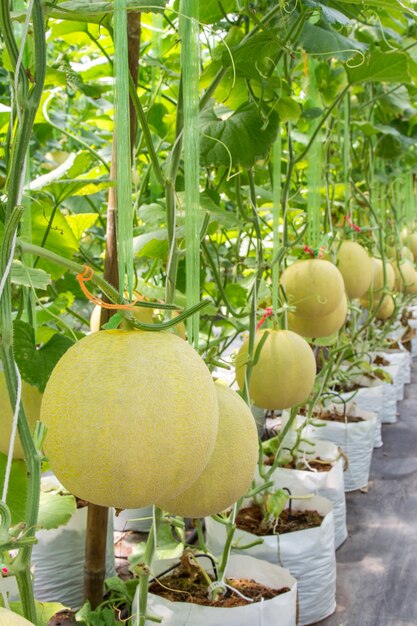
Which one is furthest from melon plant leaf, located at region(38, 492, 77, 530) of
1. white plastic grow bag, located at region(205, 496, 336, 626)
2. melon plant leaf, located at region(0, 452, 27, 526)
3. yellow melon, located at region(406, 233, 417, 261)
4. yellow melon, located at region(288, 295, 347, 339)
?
yellow melon, located at region(406, 233, 417, 261)

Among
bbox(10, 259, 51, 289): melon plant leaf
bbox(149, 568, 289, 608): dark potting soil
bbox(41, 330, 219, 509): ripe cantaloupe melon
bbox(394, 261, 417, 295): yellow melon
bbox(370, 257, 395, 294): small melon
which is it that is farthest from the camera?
bbox(394, 261, 417, 295): yellow melon

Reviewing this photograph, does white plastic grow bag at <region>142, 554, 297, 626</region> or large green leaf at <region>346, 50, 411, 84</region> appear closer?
white plastic grow bag at <region>142, 554, 297, 626</region>

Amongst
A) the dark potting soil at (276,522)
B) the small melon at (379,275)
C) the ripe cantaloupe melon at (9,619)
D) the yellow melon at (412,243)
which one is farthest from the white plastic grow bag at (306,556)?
the yellow melon at (412,243)

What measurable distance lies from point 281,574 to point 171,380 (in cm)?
113

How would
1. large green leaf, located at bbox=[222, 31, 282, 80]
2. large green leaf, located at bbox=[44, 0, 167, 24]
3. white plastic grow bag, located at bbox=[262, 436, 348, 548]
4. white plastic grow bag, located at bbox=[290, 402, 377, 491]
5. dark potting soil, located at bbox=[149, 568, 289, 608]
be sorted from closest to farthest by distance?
large green leaf, located at bbox=[44, 0, 167, 24]
large green leaf, located at bbox=[222, 31, 282, 80]
dark potting soil, located at bbox=[149, 568, 289, 608]
white plastic grow bag, located at bbox=[262, 436, 348, 548]
white plastic grow bag, located at bbox=[290, 402, 377, 491]

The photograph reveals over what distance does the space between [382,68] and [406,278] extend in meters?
2.76

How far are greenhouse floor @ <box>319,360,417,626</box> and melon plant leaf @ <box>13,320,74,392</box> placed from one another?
138 centimetres

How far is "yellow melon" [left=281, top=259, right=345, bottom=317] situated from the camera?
170 centimetres

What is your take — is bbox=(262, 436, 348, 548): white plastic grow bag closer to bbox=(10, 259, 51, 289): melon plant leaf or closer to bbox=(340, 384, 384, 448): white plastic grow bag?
bbox=(340, 384, 384, 448): white plastic grow bag

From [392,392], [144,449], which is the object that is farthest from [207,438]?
[392,392]

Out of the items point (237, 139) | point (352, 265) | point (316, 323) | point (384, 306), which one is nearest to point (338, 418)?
point (352, 265)

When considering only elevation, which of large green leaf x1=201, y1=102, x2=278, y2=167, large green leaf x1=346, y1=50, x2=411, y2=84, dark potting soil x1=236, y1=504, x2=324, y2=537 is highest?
large green leaf x1=346, y1=50, x2=411, y2=84

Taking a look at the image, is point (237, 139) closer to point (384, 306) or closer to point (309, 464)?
point (309, 464)

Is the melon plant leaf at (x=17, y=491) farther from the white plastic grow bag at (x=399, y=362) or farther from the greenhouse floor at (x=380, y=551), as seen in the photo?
the white plastic grow bag at (x=399, y=362)
